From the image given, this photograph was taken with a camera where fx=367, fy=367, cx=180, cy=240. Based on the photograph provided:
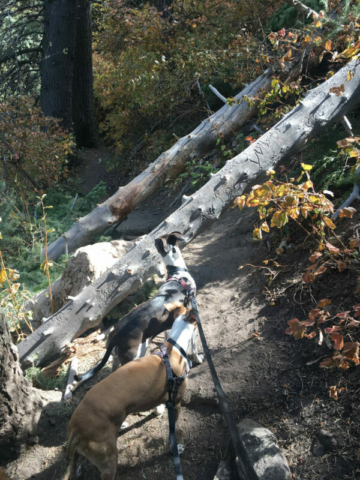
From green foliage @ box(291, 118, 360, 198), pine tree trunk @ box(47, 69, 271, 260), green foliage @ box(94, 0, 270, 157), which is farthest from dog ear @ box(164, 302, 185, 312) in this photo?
green foliage @ box(94, 0, 270, 157)

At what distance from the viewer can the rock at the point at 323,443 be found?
2.66 m

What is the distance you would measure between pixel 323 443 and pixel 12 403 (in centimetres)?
247

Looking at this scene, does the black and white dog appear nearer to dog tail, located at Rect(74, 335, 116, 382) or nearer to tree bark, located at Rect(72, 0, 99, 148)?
dog tail, located at Rect(74, 335, 116, 382)

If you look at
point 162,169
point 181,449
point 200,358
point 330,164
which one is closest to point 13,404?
point 181,449

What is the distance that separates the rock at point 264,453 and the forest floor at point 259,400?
0.10m

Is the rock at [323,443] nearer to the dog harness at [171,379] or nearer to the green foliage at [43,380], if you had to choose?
the dog harness at [171,379]

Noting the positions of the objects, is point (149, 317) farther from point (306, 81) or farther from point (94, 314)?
point (306, 81)

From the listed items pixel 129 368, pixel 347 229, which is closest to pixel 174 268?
pixel 129 368

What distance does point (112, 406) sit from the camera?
2705mm

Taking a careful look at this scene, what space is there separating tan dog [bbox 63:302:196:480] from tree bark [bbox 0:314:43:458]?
669 mm

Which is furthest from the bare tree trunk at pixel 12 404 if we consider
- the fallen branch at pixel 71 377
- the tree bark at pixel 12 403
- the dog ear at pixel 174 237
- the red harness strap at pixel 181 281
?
the dog ear at pixel 174 237

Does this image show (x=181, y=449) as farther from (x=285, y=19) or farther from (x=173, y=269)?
(x=285, y=19)

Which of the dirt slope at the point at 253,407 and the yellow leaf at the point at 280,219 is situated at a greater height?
the yellow leaf at the point at 280,219

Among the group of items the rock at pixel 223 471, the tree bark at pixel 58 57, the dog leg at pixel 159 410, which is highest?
the tree bark at pixel 58 57
